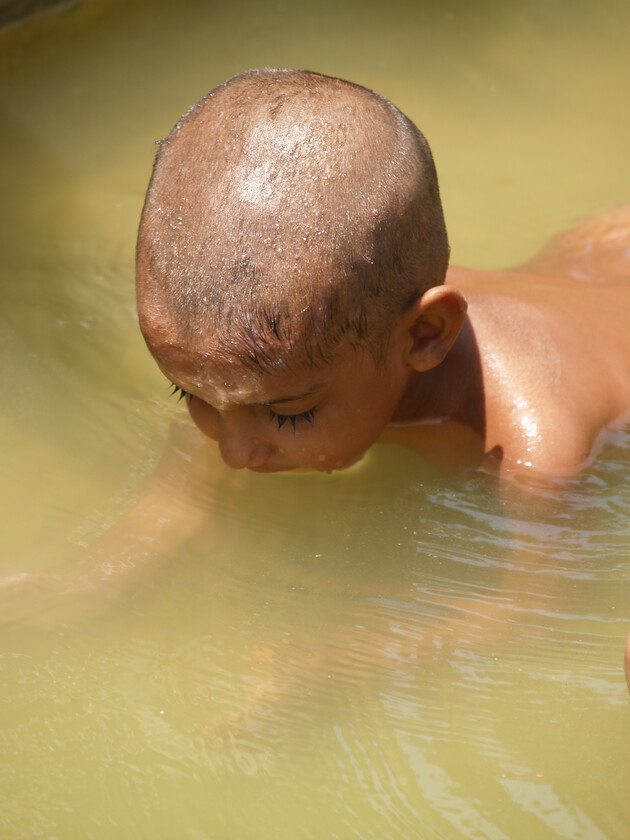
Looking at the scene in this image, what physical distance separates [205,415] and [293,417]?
0.13 metres

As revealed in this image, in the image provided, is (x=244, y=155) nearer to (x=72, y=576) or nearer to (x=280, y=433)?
(x=280, y=433)

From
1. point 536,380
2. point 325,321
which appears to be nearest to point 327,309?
point 325,321

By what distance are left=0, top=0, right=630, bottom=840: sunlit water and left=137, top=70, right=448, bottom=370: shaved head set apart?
359 millimetres

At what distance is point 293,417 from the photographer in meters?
1.33

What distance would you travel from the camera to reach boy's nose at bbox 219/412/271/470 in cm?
132

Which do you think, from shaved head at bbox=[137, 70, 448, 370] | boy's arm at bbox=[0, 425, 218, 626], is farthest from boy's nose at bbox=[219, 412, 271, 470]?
boy's arm at bbox=[0, 425, 218, 626]

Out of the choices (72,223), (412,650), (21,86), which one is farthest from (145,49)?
(412,650)

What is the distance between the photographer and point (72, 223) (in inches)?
81.4

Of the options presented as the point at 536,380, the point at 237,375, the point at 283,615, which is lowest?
the point at 283,615

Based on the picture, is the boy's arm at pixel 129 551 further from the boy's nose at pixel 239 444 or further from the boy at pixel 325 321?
the boy's nose at pixel 239 444

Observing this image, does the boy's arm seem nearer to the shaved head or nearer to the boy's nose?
the boy's nose

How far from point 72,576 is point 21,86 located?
1454 mm

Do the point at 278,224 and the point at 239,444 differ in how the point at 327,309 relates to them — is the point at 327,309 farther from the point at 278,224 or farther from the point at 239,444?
the point at 239,444

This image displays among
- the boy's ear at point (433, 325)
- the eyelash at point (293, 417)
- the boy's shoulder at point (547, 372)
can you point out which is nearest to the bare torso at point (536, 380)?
the boy's shoulder at point (547, 372)
